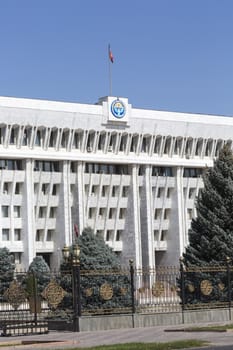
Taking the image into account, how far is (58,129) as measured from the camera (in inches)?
2921

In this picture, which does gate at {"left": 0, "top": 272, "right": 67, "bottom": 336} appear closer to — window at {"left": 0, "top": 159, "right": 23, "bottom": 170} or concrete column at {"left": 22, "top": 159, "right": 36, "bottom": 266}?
concrete column at {"left": 22, "top": 159, "right": 36, "bottom": 266}

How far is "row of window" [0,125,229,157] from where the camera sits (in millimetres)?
72688

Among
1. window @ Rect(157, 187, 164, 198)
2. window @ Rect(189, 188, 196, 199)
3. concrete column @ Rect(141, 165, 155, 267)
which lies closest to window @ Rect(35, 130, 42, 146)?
concrete column @ Rect(141, 165, 155, 267)

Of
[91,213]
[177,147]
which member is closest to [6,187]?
[91,213]

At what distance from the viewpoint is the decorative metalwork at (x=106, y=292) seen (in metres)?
29.6

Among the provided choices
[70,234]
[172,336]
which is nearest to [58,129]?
[70,234]

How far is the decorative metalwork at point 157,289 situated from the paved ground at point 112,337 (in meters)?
2.53

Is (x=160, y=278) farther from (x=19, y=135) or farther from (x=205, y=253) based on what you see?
(x=19, y=135)

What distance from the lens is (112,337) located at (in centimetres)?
2625

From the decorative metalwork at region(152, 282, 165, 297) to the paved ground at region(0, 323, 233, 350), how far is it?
2.53 m

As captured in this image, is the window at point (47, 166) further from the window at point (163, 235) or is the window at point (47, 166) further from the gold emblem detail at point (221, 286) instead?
the gold emblem detail at point (221, 286)

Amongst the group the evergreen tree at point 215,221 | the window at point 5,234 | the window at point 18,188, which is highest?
the window at point 18,188

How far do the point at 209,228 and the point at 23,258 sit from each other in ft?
123

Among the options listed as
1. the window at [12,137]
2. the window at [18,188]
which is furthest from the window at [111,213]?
the window at [12,137]
